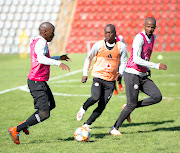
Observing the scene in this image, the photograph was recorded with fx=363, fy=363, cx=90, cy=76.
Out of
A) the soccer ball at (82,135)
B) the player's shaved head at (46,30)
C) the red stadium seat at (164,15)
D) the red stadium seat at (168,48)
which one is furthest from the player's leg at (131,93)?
the red stadium seat at (164,15)

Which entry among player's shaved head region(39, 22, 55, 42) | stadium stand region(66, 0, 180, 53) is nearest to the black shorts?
player's shaved head region(39, 22, 55, 42)

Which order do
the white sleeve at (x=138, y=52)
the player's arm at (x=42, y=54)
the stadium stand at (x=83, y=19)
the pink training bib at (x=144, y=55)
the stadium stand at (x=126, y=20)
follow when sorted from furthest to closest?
the stadium stand at (x=83, y=19) → the stadium stand at (x=126, y=20) → the pink training bib at (x=144, y=55) → the white sleeve at (x=138, y=52) → the player's arm at (x=42, y=54)

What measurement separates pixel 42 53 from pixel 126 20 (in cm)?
2831

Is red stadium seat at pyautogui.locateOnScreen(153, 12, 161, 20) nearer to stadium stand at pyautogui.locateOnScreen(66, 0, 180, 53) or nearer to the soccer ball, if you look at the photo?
stadium stand at pyautogui.locateOnScreen(66, 0, 180, 53)

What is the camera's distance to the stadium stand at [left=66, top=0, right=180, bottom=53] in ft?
106

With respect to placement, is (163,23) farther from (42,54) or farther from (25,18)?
(42,54)

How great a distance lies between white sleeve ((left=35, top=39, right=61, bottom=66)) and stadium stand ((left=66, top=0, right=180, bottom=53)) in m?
26.3

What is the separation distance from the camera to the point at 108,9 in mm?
34344

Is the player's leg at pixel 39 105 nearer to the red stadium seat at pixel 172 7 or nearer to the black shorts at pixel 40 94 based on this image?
the black shorts at pixel 40 94

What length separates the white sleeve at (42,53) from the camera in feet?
18.6

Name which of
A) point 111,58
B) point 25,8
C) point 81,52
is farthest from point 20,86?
point 25,8

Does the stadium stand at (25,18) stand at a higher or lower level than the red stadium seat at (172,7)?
lower

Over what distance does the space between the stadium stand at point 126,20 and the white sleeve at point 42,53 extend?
26306mm

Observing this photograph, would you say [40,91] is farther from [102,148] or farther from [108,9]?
[108,9]
